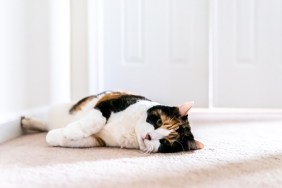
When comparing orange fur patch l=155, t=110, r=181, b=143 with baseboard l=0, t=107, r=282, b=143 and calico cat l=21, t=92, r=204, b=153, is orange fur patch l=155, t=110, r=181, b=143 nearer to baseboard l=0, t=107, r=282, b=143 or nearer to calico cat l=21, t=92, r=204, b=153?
calico cat l=21, t=92, r=204, b=153

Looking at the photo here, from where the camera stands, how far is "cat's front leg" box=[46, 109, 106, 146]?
4.71 ft

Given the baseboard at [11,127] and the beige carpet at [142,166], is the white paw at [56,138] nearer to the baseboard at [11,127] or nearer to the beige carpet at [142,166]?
the beige carpet at [142,166]

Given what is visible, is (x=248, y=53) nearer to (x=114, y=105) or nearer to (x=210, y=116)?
(x=210, y=116)

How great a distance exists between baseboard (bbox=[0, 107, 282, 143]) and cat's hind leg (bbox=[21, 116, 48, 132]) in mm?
23

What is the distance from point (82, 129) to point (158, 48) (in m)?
1.16

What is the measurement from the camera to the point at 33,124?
179cm

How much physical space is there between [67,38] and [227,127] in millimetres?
995

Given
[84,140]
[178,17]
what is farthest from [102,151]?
[178,17]

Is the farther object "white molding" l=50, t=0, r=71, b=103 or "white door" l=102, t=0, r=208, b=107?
"white door" l=102, t=0, r=208, b=107

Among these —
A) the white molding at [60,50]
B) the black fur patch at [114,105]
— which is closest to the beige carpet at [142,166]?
the black fur patch at [114,105]

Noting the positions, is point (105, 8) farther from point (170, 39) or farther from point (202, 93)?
point (202, 93)

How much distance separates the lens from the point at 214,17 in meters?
2.47

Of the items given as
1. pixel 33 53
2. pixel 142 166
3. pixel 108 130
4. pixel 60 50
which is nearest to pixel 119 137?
pixel 108 130

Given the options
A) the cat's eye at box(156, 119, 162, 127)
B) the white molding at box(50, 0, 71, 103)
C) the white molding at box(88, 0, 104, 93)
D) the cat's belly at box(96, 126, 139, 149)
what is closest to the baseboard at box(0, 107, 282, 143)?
the white molding at box(50, 0, 71, 103)
